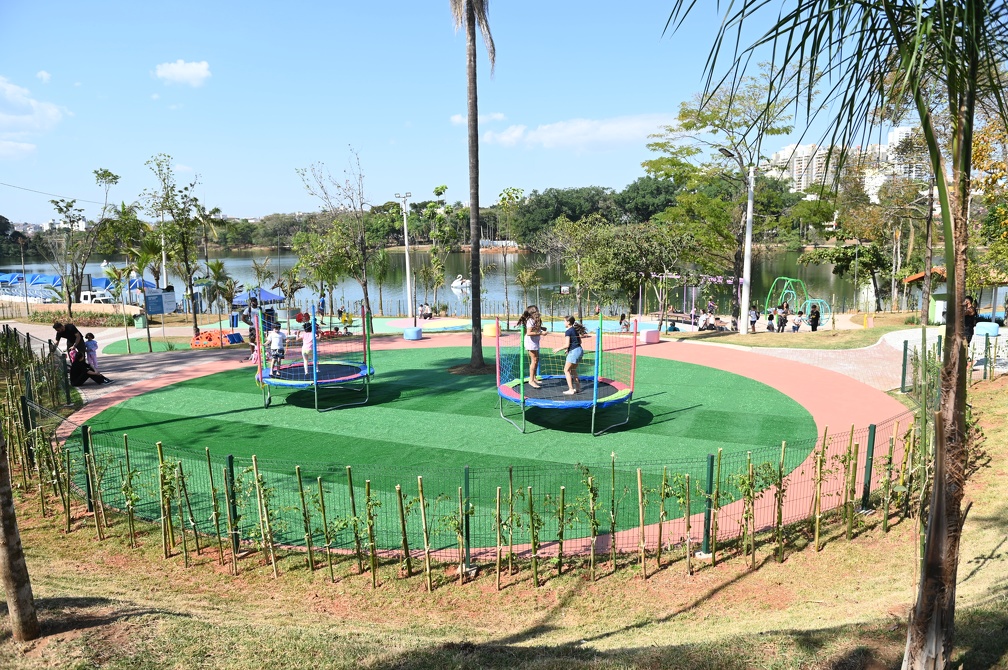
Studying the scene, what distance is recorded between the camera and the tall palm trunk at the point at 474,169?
1877 cm

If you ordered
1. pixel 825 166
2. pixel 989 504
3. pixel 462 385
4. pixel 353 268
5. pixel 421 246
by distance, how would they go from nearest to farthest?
1. pixel 825 166
2. pixel 989 504
3. pixel 462 385
4. pixel 353 268
5. pixel 421 246

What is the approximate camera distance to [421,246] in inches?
4705

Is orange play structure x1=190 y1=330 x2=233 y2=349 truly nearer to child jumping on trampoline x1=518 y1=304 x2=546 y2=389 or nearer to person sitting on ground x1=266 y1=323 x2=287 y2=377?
person sitting on ground x1=266 y1=323 x2=287 y2=377

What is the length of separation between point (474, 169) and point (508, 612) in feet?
47.6

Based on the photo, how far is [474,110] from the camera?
19359mm

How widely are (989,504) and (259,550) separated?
9.61 meters

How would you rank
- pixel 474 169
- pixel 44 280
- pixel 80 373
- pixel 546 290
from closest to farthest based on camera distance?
1. pixel 80 373
2. pixel 474 169
3. pixel 546 290
4. pixel 44 280

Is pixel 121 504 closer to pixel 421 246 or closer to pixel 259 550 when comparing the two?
pixel 259 550

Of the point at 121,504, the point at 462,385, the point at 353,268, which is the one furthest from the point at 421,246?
the point at 121,504

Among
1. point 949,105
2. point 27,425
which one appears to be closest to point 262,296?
point 27,425

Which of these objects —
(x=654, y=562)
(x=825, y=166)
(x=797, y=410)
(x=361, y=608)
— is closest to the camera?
(x=825, y=166)

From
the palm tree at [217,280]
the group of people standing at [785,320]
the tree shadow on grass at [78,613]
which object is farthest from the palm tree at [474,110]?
the palm tree at [217,280]

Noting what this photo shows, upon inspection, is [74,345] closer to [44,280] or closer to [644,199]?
[44,280]

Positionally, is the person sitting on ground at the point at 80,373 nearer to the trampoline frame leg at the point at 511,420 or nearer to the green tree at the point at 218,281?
the trampoline frame leg at the point at 511,420
